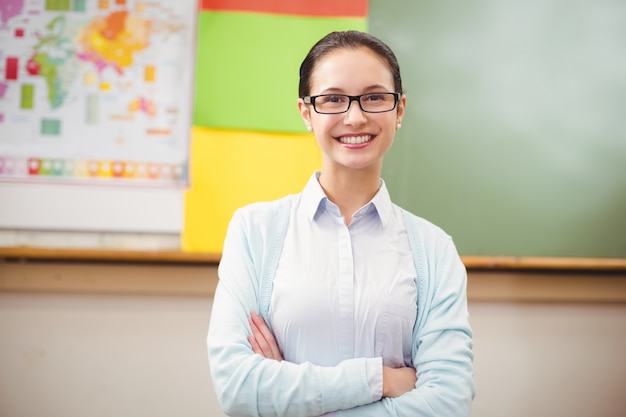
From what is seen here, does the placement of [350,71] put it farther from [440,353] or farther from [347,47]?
[440,353]

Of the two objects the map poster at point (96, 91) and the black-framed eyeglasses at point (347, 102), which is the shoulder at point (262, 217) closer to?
the black-framed eyeglasses at point (347, 102)

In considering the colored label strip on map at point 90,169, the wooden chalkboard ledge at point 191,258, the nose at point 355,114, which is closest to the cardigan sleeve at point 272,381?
the nose at point 355,114

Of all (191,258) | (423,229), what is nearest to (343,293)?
(423,229)

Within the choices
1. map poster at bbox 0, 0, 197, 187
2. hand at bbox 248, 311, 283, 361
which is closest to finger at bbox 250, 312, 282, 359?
hand at bbox 248, 311, 283, 361

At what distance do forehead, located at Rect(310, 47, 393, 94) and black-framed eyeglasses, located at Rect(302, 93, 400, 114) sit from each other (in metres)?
0.02

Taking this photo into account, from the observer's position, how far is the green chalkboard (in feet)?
6.28

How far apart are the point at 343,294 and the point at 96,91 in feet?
3.92

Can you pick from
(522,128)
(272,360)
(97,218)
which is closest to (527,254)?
(522,128)

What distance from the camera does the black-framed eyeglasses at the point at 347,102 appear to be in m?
1.11

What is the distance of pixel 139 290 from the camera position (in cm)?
185

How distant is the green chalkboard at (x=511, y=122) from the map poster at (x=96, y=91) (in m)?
0.71

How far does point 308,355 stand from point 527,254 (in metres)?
1.12

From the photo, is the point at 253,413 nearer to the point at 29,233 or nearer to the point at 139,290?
the point at 139,290

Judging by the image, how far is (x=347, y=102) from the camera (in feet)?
3.66
